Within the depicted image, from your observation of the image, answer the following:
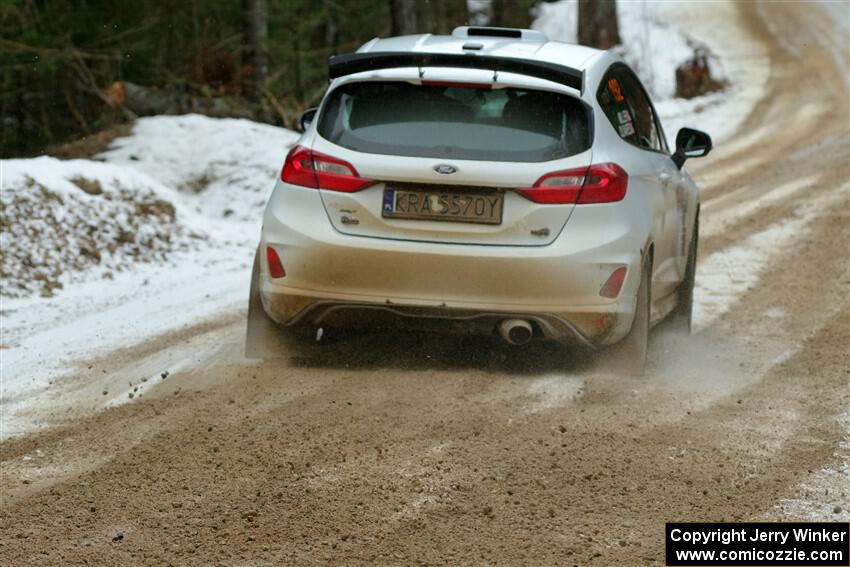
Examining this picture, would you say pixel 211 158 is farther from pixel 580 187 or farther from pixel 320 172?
pixel 580 187

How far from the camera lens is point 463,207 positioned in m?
6.73

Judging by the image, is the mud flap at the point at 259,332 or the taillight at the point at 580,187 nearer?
the taillight at the point at 580,187

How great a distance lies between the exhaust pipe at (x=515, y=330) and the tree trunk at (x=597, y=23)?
2557 centimetres

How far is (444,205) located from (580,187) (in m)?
Result: 0.68

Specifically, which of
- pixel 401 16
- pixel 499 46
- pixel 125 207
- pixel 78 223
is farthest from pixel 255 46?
pixel 499 46

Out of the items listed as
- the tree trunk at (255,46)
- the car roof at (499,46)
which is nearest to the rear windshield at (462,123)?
the car roof at (499,46)

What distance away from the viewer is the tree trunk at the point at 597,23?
31.7 meters

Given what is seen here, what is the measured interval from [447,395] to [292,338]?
1.18 metres

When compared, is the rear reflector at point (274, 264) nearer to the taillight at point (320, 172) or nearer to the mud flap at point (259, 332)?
the mud flap at point (259, 332)

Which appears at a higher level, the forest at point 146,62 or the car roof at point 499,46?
the car roof at point 499,46

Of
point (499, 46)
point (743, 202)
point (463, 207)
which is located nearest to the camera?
point (463, 207)

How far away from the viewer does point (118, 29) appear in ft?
60.5

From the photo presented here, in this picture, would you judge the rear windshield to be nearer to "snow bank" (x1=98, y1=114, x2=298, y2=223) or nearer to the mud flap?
the mud flap

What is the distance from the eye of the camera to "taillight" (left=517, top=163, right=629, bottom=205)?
670 centimetres
